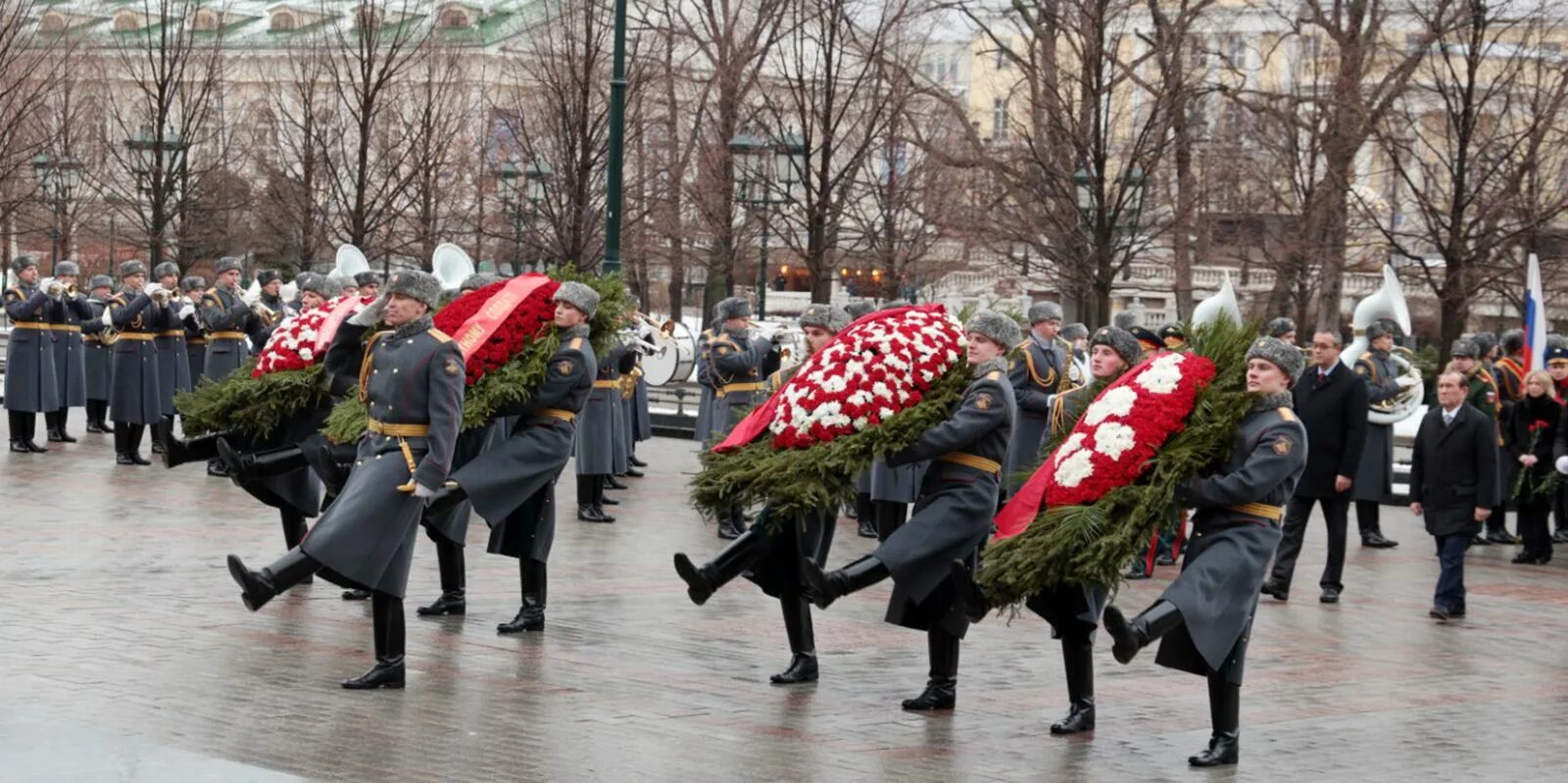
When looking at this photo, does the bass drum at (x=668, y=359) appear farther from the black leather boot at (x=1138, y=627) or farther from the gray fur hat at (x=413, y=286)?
the black leather boot at (x=1138, y=627)

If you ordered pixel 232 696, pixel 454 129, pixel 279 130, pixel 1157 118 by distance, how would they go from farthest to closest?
pixel 279 130
pixel 454 129
pixel 1157 118
pixel 232 696

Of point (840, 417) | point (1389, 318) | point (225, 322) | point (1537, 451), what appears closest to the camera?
point (840, 417)

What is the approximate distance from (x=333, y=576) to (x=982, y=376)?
120 inches

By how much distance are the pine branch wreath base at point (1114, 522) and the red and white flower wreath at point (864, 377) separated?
1066 mm

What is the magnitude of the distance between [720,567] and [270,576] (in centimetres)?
203

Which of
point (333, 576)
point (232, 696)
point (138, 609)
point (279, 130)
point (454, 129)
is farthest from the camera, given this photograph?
point (279, 130)

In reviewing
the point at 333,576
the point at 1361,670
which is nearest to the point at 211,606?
the point at 333,576

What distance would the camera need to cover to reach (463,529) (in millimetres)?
11828

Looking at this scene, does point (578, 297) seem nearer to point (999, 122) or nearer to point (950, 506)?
point (950, 506)

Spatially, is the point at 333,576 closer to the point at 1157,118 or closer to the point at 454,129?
the point at 1157,118

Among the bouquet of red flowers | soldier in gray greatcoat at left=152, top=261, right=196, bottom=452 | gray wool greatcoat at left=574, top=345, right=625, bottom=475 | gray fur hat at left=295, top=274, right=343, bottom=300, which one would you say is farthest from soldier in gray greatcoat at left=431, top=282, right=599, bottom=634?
soldier in gray greatcoat at left=152, top=261, right=196, bottom=452

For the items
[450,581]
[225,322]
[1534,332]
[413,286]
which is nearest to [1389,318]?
[1534,332]

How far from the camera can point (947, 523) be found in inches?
385

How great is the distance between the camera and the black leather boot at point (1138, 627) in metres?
8.41
